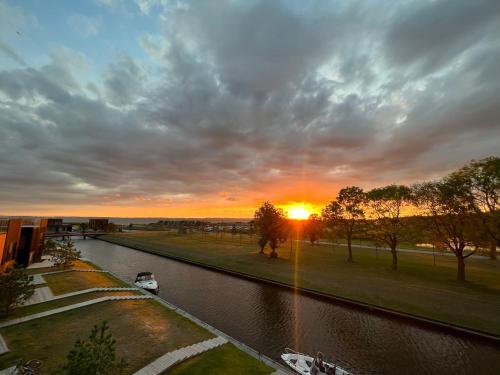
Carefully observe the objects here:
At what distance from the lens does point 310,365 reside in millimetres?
18547

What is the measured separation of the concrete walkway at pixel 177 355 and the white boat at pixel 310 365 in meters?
5.46

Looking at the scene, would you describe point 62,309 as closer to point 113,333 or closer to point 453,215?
point 113,333

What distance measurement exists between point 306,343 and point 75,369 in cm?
1955

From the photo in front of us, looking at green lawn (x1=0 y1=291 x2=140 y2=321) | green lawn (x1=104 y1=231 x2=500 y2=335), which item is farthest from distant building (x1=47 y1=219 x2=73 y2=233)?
green lawn (x1=0 y1=291 x2=140 y2=321)

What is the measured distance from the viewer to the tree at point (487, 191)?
3372 cm

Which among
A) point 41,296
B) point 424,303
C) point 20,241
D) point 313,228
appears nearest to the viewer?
point 41,296

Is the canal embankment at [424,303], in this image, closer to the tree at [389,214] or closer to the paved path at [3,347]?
the tree at [389,214]

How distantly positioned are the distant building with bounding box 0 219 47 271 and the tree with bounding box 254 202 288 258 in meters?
46.4

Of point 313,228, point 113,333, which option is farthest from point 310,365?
point 313,228

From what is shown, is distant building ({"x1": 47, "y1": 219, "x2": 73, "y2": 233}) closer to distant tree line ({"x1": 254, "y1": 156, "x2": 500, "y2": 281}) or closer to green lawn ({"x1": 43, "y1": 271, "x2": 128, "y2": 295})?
green lawn ({"x1": 43, "y1": 271, "x2": 128, "y2": 295})

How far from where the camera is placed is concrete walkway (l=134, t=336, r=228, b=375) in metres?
15.7

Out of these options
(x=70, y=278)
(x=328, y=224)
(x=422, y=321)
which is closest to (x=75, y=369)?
(x=422, y=321)

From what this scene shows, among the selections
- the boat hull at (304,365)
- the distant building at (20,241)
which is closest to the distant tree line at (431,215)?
the boat hull at (304,365)

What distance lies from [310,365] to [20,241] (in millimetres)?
53878
